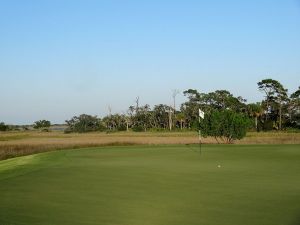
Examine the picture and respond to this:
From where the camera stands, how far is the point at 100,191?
11.2 meters

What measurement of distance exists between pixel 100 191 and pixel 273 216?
185 inches

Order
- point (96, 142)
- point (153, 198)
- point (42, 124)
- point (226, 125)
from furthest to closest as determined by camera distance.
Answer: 1. point (42, 124)
2. point (96, 142)
3. point (226, 125)
4. point (153, 198)

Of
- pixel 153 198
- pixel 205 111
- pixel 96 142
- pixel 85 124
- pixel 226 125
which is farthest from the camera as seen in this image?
pixel 85 124

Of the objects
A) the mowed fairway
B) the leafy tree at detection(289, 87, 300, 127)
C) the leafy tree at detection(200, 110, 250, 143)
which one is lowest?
the mowed fairway

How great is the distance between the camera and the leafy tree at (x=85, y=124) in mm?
115125

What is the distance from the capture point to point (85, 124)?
118375 millimetres

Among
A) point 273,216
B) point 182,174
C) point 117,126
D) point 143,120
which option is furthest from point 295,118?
point 273,216

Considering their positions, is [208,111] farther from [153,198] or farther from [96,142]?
[153,198]

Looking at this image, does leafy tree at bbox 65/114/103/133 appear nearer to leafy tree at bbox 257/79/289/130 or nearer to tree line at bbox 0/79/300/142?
tree line at bbox 0/79/300/142

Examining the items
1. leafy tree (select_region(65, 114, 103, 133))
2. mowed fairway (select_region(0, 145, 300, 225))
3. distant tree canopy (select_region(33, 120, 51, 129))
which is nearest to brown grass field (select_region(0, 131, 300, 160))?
mowed fairway (select_region(0, 145, 300, 225))

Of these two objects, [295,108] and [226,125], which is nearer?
[226,125]

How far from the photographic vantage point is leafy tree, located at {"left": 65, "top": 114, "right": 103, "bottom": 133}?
115125mm

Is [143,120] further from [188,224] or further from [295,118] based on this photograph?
[188,224]

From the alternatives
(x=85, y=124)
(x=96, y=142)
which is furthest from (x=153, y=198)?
(x=85, y=124)
